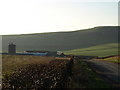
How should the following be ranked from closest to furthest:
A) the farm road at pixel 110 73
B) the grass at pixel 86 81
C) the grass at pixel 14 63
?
the grass at pixel 86 81 → the farm road at pixel 110 73 → the grass at pixel 14 63

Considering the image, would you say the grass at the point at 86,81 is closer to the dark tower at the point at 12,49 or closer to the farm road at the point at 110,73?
the farm road at the point at 110,73

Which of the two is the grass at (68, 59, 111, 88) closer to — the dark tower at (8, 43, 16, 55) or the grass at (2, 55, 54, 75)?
the grass at (2, 55, 54, 75)

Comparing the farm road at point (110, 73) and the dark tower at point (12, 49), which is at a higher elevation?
the dark tower at point (12, 49)

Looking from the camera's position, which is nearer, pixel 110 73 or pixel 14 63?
pixel 110 73

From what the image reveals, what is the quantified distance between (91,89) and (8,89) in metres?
6.77

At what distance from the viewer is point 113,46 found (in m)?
181

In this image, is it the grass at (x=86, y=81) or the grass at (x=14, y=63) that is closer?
the grass at (x=86, y=81)

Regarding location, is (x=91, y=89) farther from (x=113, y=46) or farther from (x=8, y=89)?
(x=113, y=46)

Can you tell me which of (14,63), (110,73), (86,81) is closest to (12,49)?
(14,63)

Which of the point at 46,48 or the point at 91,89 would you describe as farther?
the point at 46,48

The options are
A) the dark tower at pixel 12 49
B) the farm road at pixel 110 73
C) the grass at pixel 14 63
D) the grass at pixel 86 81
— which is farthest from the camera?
the dark tower at pixel 12 49

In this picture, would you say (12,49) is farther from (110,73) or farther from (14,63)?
(110,73)

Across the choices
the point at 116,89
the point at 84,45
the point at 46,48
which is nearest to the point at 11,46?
the point at 46,48

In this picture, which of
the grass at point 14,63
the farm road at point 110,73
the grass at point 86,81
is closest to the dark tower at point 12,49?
the grass at point 14,63
